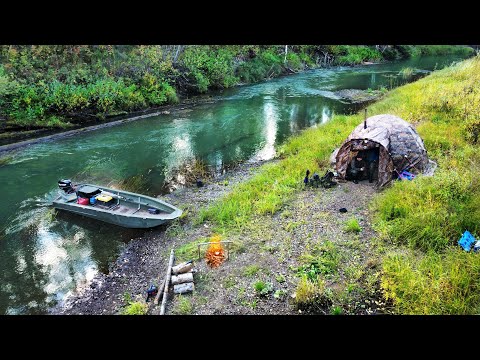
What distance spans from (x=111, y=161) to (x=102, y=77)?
11662mm

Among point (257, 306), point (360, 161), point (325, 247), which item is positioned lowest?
point (257, 306)

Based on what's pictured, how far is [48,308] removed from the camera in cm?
1007

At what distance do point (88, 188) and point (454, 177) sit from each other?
45.1ft

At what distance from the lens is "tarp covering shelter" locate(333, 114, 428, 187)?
13.5 m

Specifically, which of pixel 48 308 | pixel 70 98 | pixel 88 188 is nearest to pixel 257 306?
pixel 48 308

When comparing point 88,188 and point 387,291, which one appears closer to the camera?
point 387,291

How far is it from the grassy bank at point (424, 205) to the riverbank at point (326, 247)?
0.12 feet

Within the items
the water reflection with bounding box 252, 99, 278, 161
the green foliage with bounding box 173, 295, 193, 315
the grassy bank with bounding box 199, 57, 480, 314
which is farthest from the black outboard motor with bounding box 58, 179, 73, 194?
the water reflection with bounding box 252, 99, 278, 161

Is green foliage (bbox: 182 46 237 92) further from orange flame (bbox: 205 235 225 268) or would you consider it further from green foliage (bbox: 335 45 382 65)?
orange flame (bbox: 205 235 225 268)

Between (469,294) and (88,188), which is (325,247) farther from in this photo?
(88,188)

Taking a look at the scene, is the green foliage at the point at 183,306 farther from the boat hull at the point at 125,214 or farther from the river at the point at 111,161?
the boat hull at the point at 125,214

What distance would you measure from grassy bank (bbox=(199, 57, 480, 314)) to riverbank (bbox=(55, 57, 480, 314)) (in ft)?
0.12

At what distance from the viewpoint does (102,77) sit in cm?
2828

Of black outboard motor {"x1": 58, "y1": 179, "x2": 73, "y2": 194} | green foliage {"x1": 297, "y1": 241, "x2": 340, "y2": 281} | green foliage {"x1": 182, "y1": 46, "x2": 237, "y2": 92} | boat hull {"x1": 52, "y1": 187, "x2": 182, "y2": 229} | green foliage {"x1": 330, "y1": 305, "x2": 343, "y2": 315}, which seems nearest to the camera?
green foliage {"x1": 330, "y1": 305, "x2": 343, "y2": 315}
